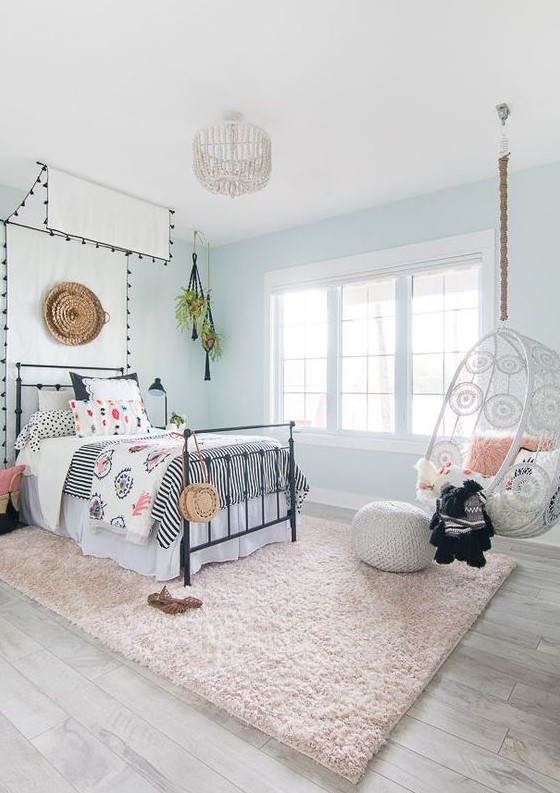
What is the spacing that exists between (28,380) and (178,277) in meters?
1.92

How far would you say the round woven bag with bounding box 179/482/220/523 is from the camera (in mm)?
2387

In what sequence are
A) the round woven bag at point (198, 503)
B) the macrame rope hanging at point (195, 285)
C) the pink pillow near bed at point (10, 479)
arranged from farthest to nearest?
the macrame rope hanging at point (195, 285) → the pink pillow near bed at point (10, 479) → the round woven bag at point (198, 503)

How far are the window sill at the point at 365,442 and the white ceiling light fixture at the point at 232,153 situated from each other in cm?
236

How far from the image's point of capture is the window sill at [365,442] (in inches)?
157

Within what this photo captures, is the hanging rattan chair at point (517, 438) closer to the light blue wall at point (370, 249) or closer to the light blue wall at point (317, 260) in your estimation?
the light blue wall at point (370, 249)

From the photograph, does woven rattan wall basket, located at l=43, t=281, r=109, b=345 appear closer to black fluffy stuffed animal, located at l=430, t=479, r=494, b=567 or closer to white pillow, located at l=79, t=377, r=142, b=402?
white pillow, located at l=79, t=377, r=142, b=402

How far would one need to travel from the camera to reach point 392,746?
1451 millimetres

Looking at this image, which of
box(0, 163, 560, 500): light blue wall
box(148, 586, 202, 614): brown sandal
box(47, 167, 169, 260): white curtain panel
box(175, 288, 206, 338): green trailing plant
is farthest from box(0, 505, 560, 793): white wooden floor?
box(175, 288, 206, 338): green trailing plant

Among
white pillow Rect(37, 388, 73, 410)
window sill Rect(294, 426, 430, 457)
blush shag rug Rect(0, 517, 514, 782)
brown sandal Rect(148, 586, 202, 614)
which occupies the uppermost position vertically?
white pillow Rect(37, 388, 73, 410)

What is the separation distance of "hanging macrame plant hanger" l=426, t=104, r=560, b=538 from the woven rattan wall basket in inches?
121

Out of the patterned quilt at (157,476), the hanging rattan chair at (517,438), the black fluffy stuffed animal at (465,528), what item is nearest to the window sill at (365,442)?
the hanging rattan chair at (517,438)

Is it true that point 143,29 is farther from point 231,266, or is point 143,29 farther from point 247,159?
point 231,266

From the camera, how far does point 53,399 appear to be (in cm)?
389

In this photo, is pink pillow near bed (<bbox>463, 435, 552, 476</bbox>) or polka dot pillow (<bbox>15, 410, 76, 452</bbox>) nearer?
pink pillow near bed (<bbox>463, 435, 552, 476</bbox>)
